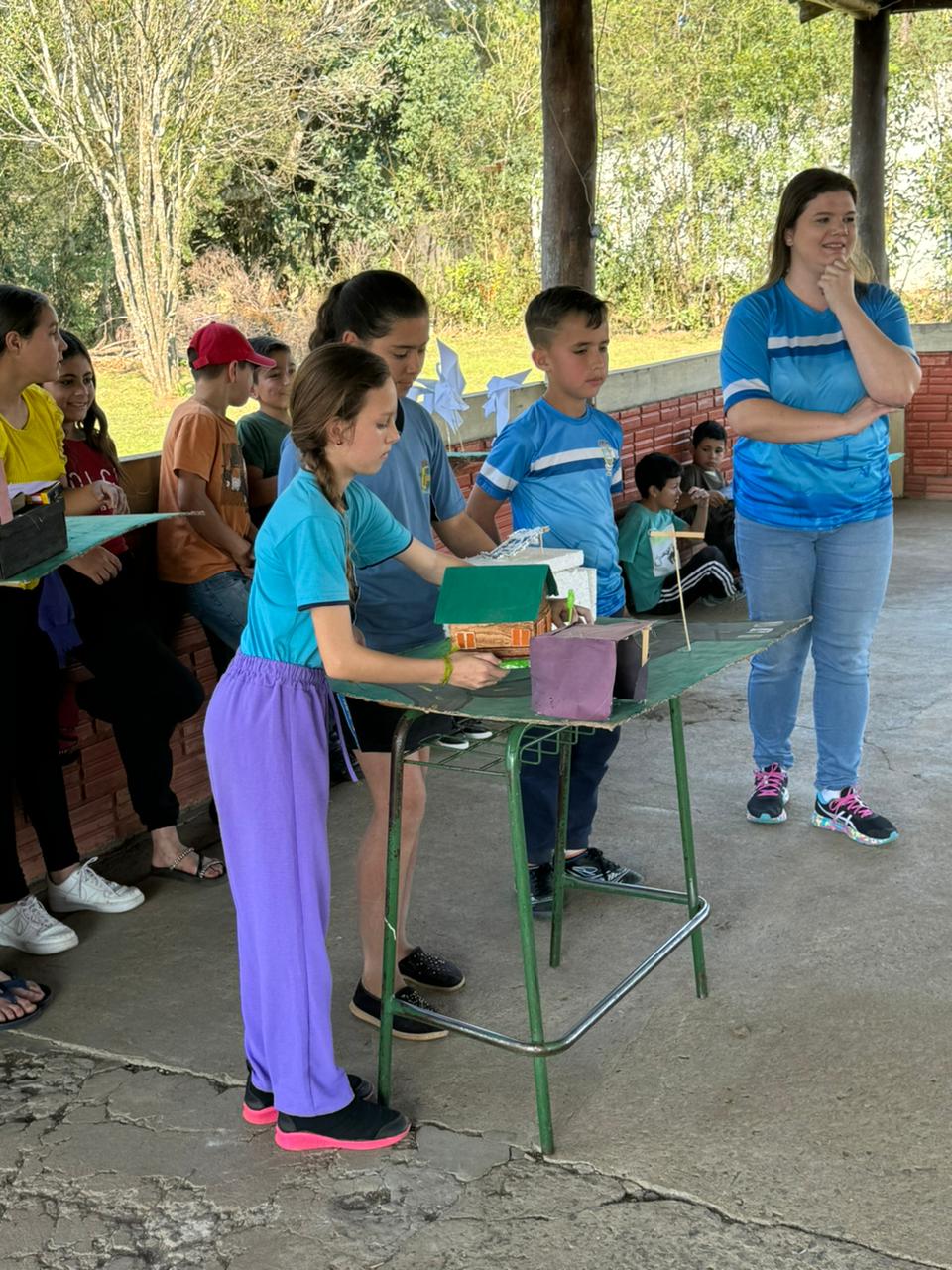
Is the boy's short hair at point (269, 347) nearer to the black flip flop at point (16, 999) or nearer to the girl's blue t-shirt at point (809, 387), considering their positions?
the girl's blue t-shirt at point (809, 387)

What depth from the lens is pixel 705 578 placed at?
6.51 m

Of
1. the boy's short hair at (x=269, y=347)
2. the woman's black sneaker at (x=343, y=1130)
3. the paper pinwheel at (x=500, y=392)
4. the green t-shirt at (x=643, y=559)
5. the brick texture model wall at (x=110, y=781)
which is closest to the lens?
the woman's black sneaker at (x=343, y=1130)

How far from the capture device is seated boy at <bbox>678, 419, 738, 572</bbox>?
274 inches

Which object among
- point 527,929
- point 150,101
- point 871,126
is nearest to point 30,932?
point 527,929

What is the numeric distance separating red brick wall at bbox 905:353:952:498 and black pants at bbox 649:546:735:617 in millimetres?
3233

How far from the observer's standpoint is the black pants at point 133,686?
3549mm

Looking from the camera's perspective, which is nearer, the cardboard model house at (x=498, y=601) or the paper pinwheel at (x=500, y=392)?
the cardboard model house at (x=498, y=601)

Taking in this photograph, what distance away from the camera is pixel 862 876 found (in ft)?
11.5

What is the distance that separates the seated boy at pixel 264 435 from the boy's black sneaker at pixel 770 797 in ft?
5.84

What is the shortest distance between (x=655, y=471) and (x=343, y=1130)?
4307mm

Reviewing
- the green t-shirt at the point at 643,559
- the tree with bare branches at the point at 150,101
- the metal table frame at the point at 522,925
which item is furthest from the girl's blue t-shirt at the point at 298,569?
the tree with bare branches at the point at 150,101

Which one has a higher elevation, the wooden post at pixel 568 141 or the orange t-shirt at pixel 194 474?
the wooden post at pixel 568 141

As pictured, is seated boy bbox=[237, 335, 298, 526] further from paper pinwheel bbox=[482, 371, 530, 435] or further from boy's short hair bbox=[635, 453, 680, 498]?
boy's short hair bbox=[635, 453, 680, 498]

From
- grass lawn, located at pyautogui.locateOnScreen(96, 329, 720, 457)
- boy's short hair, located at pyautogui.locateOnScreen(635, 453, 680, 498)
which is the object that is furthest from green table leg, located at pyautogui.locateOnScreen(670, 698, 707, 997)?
grass lawn, located at pyautogui.locateOnScreen(96, 329, 720, 457)
